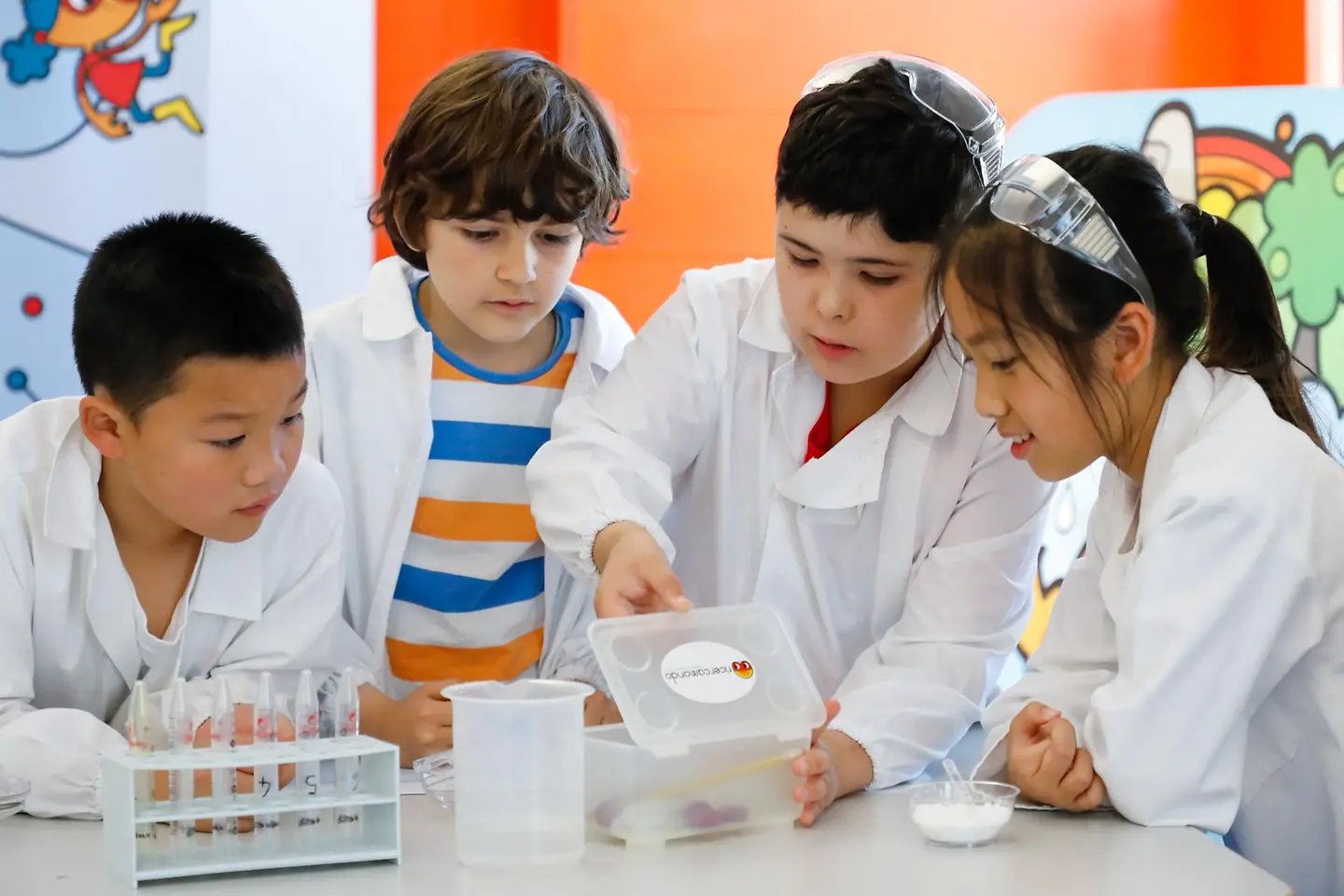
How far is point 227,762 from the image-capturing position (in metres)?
0.97

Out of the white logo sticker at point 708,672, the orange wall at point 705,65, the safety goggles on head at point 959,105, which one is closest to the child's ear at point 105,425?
the white logo sticker at point 708,672

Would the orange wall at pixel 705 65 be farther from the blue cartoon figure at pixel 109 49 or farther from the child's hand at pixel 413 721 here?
the child's hand at pixel 413 721

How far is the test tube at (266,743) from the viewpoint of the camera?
100 cm

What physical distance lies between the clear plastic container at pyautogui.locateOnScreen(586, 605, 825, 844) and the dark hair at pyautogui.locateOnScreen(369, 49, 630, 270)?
694 millimetres

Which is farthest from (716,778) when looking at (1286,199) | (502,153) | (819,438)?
(1286,199)

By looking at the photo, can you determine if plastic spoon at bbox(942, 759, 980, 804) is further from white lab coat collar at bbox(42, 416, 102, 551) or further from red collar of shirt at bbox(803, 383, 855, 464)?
white lab coat collar at bbox(42, 416, 102, 551)

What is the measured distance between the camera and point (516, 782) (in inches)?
39.1

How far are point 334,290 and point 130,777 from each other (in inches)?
77.1

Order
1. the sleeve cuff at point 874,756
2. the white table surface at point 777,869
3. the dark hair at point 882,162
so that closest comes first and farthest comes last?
the white table surface at point 777,869 < the sleeve cuff at point 874,756 < the dark hair at point 882,162

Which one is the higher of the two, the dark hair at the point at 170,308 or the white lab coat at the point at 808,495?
the dark hair at the point at 170,308

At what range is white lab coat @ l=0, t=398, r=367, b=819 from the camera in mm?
1323

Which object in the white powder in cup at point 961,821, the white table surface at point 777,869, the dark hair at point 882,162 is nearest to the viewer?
the white table surface at point 777,869

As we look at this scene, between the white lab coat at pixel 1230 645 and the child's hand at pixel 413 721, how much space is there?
20.7 inches

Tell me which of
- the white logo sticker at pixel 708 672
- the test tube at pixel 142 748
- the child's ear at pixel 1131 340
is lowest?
the test tube at pixel 142 748
